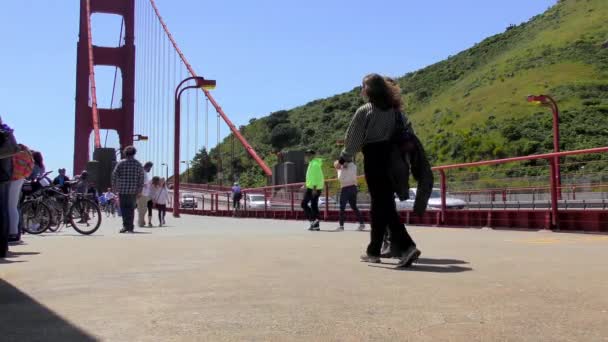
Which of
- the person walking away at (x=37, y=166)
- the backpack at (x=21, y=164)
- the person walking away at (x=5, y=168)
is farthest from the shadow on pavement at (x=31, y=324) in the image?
the person walking away at (x=37, y=166)

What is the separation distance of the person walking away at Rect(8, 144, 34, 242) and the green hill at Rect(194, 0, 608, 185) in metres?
38.9

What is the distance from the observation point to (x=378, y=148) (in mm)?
5953

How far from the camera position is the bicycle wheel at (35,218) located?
37.5ft

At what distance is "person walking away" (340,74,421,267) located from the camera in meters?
5.91

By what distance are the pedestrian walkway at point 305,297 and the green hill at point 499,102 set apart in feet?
132

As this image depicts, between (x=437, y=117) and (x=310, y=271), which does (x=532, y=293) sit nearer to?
(x=310, y=271)

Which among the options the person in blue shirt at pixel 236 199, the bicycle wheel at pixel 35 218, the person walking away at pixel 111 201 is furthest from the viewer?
the person walking away at pixel 111 201

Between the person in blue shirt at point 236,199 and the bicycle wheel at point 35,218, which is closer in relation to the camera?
the bicycle wheel at point 35,218

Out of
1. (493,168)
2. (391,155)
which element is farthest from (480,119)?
(391,155)

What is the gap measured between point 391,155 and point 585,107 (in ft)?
206

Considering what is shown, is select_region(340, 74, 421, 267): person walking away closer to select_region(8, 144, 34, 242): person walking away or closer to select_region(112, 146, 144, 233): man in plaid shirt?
select_region(8, 144, 34, 242): person walking away

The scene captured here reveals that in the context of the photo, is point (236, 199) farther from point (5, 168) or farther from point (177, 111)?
point (5, 168)

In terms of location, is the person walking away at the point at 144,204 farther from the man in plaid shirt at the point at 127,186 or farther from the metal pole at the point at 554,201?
the metal pole at the point at 554,201

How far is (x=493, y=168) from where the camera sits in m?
12.5
